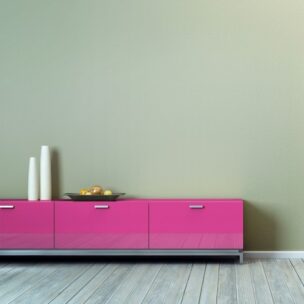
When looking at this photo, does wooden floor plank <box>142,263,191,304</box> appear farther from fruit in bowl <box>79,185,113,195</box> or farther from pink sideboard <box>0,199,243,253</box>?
fruit in bowl <box>79,185,113,195</box>

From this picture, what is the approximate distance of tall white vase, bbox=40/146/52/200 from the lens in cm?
538

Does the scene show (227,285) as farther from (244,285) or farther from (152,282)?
(152,282)

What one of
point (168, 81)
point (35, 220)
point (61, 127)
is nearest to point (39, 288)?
point (35, 220)

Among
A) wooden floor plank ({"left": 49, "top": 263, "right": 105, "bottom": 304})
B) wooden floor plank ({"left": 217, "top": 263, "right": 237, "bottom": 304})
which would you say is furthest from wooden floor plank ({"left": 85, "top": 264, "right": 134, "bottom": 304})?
wooden floor plank ({"left": 217, "top": 263, "right": 237, "bottom": 304})

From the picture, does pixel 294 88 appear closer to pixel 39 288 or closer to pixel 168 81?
pixel 168 81

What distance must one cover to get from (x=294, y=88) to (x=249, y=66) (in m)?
0.44

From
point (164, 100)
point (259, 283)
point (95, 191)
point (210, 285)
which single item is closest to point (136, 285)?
point (210, 285)

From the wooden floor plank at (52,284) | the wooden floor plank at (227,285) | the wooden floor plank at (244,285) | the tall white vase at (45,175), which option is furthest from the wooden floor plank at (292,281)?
the tall white vase at (45,175)

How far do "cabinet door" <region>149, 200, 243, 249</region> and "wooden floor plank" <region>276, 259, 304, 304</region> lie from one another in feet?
1.32

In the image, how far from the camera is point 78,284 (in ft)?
13.8

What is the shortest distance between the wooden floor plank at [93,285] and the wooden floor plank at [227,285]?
2.70 ft

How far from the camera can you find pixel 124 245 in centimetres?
510

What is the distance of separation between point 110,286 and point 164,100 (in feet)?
6.40

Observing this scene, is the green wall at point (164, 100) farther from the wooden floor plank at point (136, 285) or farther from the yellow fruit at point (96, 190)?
the wooden floor plank at point (136, 285)
